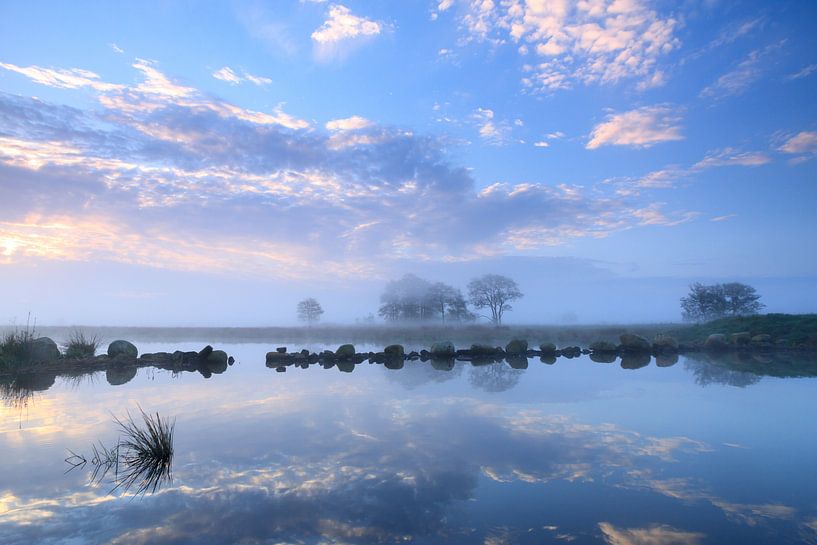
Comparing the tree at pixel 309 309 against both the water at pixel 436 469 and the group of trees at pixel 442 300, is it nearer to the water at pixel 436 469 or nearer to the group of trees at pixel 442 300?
the group of trees at pixel 442 300

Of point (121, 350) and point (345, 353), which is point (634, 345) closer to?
point (345, 353)

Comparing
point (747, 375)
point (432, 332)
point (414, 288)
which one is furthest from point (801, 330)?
point (414, 288)

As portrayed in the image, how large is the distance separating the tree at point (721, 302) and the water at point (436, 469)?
57146mm

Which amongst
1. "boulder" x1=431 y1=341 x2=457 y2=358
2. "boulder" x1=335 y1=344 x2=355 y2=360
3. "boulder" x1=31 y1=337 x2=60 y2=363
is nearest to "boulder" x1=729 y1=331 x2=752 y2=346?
"boulder" x1=431 y1=341 x2=457 y2=358

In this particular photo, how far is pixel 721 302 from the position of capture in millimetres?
63219

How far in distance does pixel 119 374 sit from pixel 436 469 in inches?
830

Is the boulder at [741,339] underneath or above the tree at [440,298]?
underneath

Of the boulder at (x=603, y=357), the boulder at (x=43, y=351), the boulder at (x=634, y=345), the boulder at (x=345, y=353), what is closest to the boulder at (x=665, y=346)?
the boulder at (x=634, y=345)

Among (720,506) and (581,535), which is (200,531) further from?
(720,506)

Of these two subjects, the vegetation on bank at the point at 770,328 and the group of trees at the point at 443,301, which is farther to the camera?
the group of trees at the point at 443,301

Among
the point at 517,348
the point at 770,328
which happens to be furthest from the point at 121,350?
the point at 770,328

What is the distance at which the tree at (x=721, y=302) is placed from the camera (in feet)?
204

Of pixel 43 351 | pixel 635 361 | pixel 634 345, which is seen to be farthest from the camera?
pixel 634 345

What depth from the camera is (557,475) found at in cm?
744
